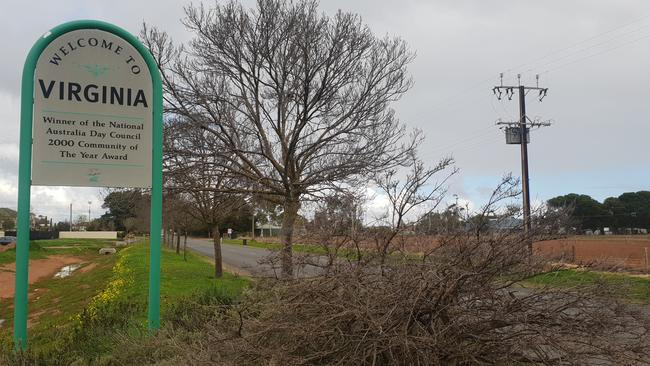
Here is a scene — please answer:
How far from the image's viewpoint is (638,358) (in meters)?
3.86

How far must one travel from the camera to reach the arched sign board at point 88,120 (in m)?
6.40

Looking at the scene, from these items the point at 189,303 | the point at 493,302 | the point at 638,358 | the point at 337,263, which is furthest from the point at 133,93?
the point at 638,358

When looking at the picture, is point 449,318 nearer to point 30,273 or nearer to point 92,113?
point 92,113

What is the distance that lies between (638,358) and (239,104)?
10.0 meters

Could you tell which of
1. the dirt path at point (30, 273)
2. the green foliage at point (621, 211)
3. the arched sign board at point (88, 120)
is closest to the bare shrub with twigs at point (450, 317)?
the arched sign board at point (88, 120)

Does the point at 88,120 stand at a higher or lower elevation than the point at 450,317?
higher

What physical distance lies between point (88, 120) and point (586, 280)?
5.31m

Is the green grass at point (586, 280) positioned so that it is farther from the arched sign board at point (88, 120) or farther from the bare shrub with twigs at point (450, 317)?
the arched sign board at point (88, 120)

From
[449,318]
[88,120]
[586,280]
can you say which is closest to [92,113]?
[88,120]

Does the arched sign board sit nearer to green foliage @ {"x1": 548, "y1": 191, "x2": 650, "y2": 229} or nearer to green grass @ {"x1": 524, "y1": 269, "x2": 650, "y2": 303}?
green grass @ {"x1": 524, "y1": 269, "x2": 650, "y2": 303}

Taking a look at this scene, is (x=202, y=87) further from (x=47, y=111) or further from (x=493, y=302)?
(x=493, y=302)

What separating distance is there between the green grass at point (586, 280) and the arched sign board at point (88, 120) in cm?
428

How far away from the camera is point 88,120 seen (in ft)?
21.8

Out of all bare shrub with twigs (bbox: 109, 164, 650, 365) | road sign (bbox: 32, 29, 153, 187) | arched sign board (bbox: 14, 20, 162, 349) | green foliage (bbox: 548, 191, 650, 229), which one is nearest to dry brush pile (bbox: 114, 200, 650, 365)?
bare shrub with twigs (bbox: 109, 164, 650, 365)
